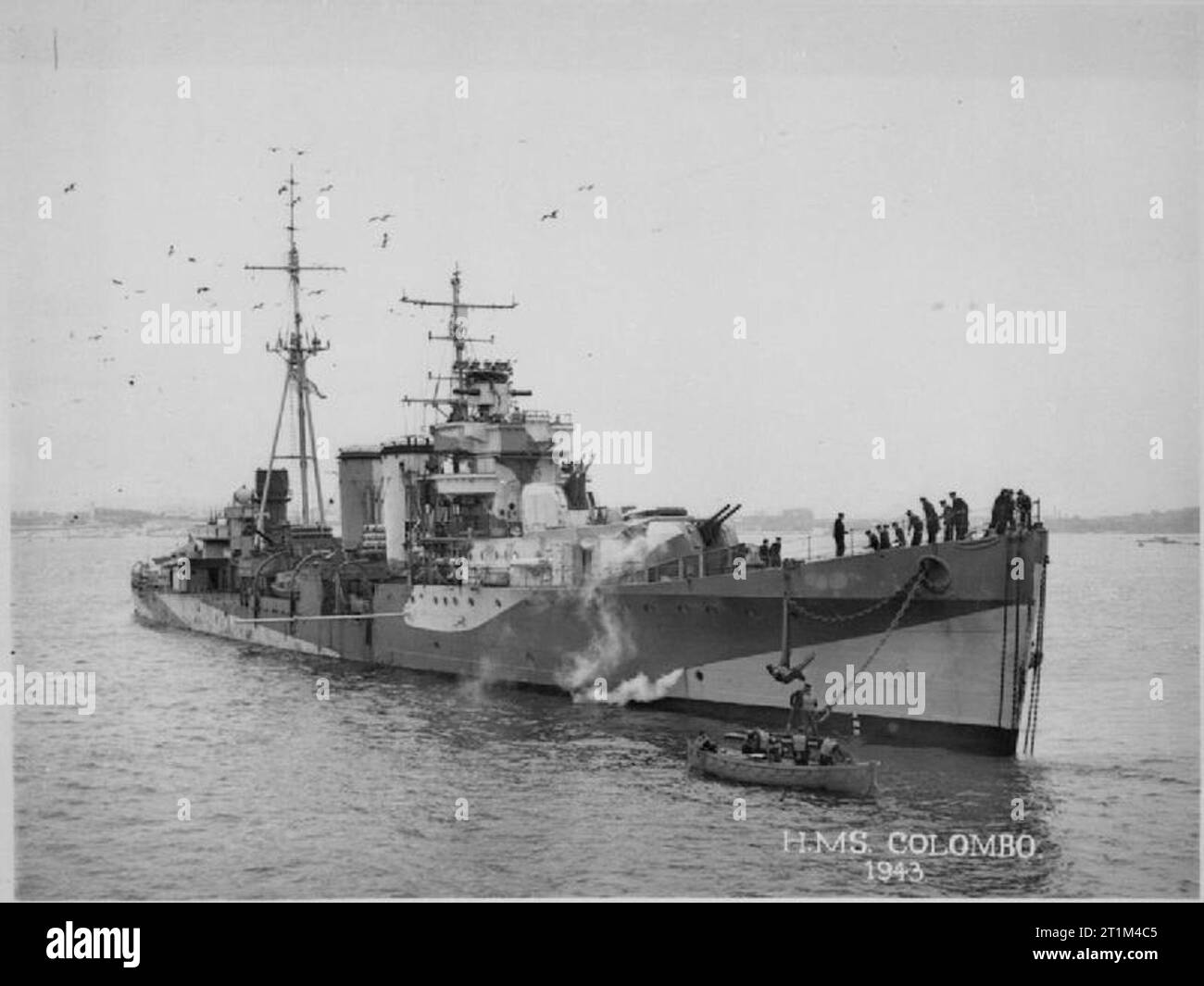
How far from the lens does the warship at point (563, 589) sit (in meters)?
15.6

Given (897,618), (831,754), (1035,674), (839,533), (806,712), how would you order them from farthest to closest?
(839,533) < (897,618) < (1035,674) < (806,712) < (831,754)

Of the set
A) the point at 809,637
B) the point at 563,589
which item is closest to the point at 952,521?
the point at 809,637

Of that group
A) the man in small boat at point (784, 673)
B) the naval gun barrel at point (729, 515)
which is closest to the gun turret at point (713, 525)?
the naval gun barrel at point (729, 515)

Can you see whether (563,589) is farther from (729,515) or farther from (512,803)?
(512,803)

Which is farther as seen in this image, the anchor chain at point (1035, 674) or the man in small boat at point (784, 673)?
the anchor chain at point (1035, 674)

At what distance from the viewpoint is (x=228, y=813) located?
1412 centimetres

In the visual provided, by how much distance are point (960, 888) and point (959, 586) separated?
426 centimetres

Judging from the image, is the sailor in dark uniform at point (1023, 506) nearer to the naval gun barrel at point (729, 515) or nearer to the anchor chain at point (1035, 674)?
the anchor chain at point (1035, 674)

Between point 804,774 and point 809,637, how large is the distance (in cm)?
285

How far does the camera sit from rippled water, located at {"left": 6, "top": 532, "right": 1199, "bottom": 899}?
1230 centimetres

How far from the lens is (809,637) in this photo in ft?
54.1

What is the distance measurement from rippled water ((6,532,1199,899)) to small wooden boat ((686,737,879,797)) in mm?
225

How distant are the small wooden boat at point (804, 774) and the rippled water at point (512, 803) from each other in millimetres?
225
